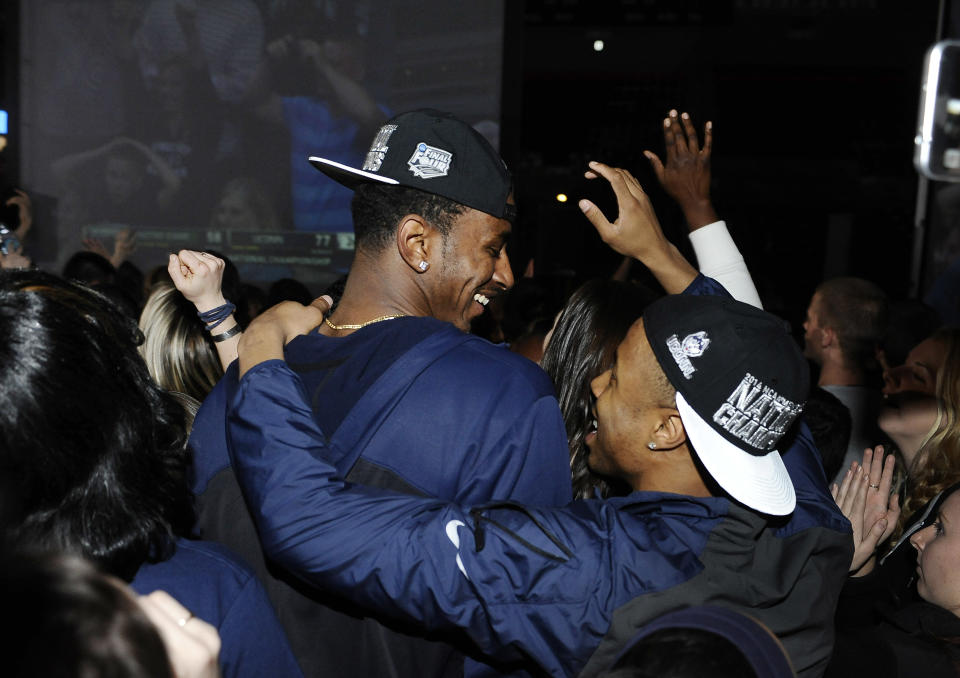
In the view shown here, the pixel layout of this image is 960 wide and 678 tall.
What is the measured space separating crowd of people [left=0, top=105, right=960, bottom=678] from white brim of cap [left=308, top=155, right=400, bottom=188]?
0.4 inches

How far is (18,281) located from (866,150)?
1175 cm

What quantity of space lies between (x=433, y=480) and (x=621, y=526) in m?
0.28

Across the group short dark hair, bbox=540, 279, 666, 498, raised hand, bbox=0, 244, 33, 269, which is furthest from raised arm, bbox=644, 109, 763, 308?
raised hand, bbox=0, 244, 33, 269

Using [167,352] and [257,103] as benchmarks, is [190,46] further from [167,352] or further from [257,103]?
[167,352]

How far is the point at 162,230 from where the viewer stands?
22.4 ft

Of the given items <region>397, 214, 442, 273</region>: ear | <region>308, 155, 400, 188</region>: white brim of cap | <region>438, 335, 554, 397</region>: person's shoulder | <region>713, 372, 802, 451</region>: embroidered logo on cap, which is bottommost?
<region>713, 372, 802, 451</region>: embroidered logo on cap

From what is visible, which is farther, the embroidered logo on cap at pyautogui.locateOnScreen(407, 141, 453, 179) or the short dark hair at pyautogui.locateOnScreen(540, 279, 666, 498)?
the short dark hair at pyautogui.locateOnScreen(540, 279, 666, 498)

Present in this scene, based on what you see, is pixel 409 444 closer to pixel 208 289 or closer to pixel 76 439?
pixel 76 439

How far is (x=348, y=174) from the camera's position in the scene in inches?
54.3

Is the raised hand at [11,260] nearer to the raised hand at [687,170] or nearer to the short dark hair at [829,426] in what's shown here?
the raised hand at [687,170]

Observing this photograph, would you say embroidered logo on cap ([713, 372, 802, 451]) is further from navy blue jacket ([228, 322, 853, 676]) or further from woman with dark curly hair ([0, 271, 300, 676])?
woman with dark curly hair ([0, 271, 300, 676])

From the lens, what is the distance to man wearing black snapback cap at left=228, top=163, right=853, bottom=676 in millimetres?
1091

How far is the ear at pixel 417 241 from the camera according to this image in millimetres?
1339

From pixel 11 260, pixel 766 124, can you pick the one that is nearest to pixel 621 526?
pixel 11 260
